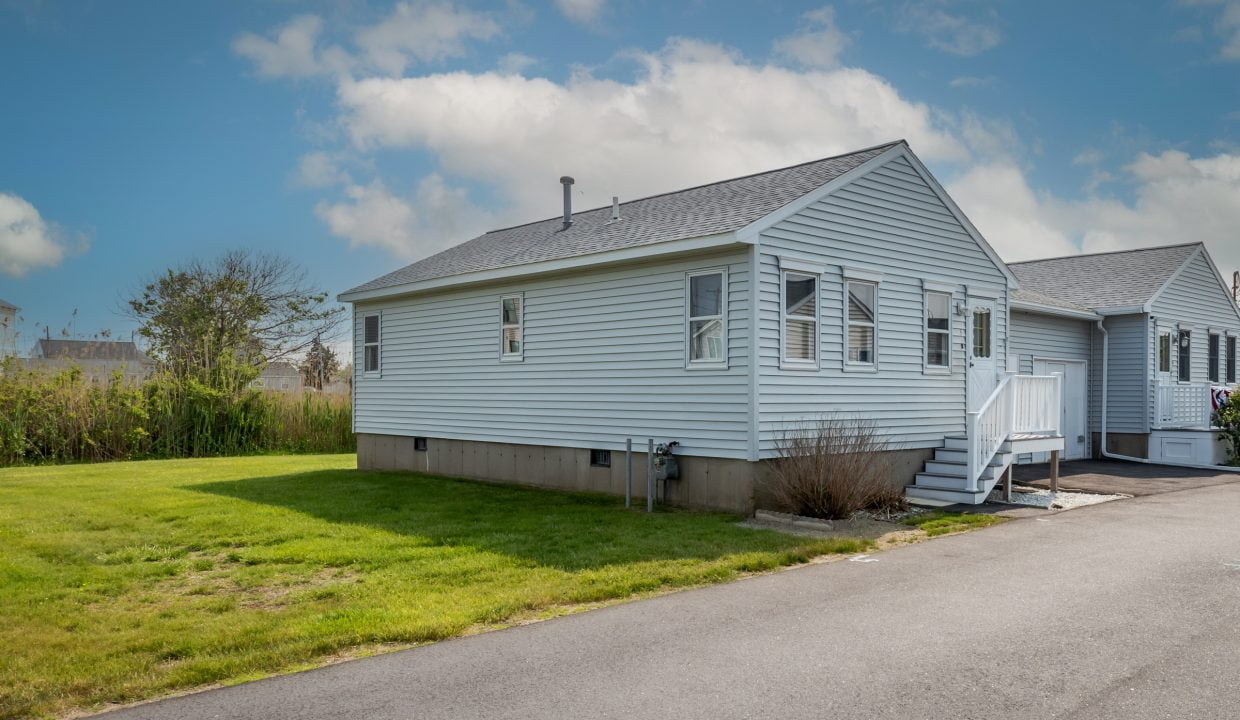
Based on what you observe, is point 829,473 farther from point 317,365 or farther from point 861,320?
point 317,365

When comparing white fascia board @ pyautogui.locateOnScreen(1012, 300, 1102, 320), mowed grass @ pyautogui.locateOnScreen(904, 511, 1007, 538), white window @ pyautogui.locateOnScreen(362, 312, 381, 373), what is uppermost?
white fascia board @ pyautogui.locateOnScreen(1012, 300, 1102, 320)

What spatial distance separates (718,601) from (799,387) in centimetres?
551

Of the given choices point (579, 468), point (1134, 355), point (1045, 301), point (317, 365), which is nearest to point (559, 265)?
point (579, 468)

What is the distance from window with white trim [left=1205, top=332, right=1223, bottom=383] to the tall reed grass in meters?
23.1

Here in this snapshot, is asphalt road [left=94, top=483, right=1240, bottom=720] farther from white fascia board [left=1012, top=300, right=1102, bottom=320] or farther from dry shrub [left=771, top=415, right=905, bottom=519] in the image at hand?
white fascia board [left=1012, top=300, right=1102, bottom=320]

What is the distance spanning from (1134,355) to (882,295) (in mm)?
10751

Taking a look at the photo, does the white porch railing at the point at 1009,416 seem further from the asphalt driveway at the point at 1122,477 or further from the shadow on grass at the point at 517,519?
the shadow on grass at the point at 517,519

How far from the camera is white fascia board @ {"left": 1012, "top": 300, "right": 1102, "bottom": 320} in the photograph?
58.1 feet

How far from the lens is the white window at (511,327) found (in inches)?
591

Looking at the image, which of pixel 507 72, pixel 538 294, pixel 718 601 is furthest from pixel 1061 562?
pixel 507 72

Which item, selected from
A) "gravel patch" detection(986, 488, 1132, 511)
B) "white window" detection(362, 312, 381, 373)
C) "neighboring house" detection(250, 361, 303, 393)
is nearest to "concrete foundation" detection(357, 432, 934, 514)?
"gravel patch" detection(986, 488, 1132, 511)

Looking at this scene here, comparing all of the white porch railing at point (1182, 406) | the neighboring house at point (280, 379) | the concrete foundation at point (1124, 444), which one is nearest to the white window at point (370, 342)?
the neighboring house at point (280, 379)

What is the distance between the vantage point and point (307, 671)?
17.5 ft

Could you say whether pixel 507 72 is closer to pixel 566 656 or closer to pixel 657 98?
pixel 657 98
